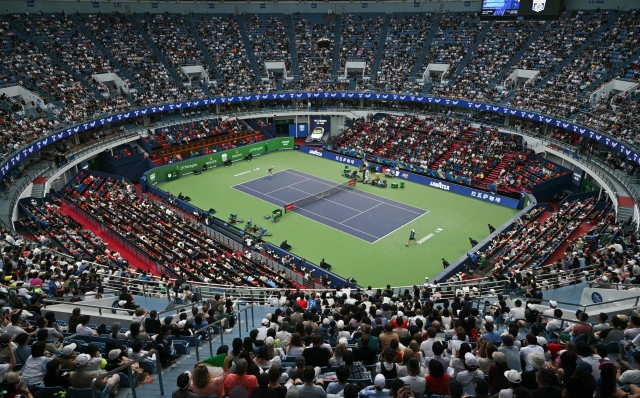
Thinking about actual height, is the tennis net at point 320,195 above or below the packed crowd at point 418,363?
below

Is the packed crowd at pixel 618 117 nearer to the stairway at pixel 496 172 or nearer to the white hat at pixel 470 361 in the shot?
the stairway at pixel 496 172

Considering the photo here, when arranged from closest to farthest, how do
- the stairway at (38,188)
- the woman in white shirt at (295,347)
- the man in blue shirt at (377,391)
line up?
the man in blue shirt at (377,391) < the woman in white shirt at (295,347) < the stairway at (38,188)

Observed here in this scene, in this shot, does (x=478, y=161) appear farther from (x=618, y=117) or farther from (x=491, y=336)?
(x=491, y=336)

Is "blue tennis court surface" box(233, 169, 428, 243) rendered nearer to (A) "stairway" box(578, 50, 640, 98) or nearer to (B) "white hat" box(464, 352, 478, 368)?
(A) "stairway" box(578, 50, 640, 98)

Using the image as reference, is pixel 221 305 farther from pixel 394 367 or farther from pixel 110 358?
pixel 394 367

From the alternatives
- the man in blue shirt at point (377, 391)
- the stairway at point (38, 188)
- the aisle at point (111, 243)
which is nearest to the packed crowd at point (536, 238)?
the man in blue shirt at point (377, 391)

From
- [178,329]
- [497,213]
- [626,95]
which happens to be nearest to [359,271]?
[497,213]

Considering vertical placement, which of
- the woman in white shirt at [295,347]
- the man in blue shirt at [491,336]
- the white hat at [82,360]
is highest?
the white hat at [82,360]
